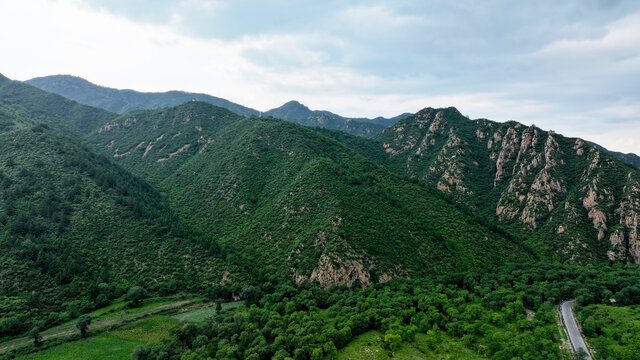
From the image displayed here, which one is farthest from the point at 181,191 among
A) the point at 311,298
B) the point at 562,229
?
the point at 562,229

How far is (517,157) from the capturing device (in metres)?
174

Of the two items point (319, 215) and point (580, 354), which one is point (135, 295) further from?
point (580, 354)

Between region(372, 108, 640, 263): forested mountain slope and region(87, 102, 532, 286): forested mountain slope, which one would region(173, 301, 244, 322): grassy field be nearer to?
region(87, 102, 532, 286): forested mountain slope

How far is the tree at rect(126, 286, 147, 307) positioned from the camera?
259 ft

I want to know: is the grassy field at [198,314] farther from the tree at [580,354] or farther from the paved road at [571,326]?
the paved road at [571,326]

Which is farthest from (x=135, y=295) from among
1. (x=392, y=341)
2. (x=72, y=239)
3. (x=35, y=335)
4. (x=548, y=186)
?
(x=548, y=186)

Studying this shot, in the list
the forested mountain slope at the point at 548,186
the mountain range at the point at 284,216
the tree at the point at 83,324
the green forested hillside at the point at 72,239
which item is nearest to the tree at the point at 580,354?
the mountain range at the point at 284,216

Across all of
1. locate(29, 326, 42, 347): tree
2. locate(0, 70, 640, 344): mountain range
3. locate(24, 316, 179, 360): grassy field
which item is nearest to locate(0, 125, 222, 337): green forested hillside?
locate(0, 70, 640, 344): mountain range

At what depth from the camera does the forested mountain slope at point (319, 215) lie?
315ft

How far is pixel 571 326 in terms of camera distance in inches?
2756

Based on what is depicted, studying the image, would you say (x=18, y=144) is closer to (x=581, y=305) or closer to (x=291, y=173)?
(x=291, y=173)

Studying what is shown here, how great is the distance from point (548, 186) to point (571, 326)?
97310 mm

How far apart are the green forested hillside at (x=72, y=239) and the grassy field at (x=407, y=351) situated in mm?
51257

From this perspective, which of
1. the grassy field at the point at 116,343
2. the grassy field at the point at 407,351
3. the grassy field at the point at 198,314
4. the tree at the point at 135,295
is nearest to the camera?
the grassy field at the point at 116,343
